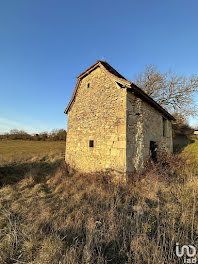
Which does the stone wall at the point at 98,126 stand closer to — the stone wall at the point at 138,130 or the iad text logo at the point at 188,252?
the stone wall at the point at 138,130

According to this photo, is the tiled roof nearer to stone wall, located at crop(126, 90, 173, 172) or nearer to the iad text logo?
stone wall, located at crop(126, 90, 173, 172)

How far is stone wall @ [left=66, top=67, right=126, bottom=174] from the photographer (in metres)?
5.88

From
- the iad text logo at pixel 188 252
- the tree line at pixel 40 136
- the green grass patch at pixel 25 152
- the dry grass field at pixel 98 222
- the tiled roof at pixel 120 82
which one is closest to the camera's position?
the iad text logo at pixel 188 252

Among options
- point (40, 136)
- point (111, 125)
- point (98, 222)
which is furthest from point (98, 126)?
point (40, 136)

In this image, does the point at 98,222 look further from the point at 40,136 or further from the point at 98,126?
the point at 40,136

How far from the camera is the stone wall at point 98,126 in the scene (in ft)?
19.3

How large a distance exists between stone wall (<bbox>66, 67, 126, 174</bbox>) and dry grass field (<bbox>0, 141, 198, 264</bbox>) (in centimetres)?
111

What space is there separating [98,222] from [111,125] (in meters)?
4.39

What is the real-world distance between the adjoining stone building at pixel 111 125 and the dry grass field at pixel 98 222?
3.17ft

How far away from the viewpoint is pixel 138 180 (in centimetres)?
538

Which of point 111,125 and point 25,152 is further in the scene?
point 25,152

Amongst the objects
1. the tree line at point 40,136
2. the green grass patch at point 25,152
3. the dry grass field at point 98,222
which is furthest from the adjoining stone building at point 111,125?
the tree line at point 40,136

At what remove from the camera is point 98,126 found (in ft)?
23.1

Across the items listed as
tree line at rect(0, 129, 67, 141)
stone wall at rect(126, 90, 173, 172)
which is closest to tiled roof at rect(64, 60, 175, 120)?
stone wall at rect(126, 90, 173, 172)
